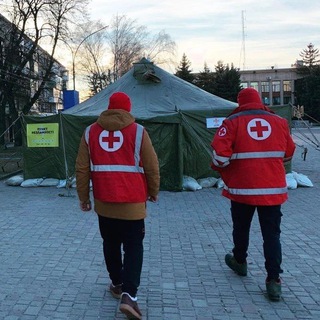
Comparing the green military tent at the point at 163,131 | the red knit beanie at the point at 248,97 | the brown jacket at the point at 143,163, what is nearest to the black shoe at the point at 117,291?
the brown jacket at the point at 143,163

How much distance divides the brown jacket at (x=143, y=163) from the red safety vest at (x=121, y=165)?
0.14ft

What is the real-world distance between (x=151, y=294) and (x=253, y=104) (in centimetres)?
207

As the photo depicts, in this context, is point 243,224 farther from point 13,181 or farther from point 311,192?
point 13,181

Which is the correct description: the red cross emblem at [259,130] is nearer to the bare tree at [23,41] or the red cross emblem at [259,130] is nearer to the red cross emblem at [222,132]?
→ the red cross emblem at [222,132]

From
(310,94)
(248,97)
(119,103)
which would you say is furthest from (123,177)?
(310,94)

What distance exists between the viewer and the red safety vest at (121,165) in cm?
358

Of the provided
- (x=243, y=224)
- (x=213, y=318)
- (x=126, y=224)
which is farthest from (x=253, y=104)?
(x=213, y=318)

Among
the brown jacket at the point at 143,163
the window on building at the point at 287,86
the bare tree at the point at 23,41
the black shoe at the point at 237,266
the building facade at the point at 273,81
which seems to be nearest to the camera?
the brown jacket at the point at 143,163

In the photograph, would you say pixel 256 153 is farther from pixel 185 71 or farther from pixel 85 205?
pixel 185 71

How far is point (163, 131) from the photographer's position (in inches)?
460

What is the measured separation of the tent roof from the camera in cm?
1236

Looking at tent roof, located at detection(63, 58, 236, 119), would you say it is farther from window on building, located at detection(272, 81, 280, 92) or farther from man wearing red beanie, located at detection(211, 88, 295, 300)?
window on building, located at detection(272, 81, 280, 92)

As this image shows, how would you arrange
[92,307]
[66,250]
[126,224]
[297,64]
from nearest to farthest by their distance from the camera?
[126,224]
[92,307]
[66,250]
[297,64]

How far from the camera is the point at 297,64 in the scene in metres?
90.1
